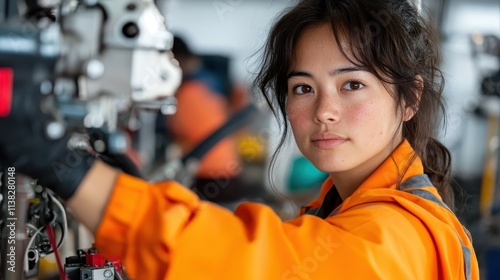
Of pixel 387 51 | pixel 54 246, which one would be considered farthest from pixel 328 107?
pixel 54 246

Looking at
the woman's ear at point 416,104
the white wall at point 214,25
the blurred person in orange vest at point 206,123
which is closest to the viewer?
the woman's ear at point 416,104

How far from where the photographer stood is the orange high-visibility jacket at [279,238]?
0.97m

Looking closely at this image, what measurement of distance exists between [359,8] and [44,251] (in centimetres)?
71

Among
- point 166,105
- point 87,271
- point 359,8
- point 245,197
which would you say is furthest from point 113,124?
point 245,197

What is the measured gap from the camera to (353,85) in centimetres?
141

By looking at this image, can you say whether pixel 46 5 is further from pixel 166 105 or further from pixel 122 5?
pixel 166 105

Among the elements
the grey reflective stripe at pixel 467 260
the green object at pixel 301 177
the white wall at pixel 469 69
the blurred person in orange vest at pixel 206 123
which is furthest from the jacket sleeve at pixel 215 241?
the white wall at pixel 469 69

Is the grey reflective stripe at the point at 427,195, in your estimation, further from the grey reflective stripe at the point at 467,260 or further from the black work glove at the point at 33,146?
the black work glove at the point at 33,146

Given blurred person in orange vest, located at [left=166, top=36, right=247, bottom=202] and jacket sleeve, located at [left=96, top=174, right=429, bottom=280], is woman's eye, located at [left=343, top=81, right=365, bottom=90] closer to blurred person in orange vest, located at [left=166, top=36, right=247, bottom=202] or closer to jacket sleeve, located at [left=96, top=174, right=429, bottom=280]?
jacket sleeve, located at [left=96, top=174, right=429, bottom=280]

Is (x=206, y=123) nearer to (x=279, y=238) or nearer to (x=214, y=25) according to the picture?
(x=214, y=25)

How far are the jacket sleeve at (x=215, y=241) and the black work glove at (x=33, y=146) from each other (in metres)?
0.06

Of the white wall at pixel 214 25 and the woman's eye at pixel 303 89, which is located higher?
the woman's eye at pixel 303 89

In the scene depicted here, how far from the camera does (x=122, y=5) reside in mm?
1449

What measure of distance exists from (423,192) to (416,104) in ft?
0.72
